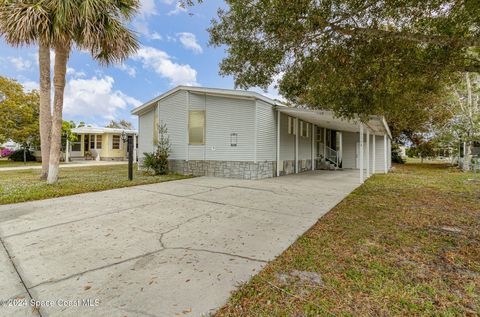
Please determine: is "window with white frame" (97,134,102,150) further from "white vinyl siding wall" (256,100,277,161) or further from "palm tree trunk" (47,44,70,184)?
"white vinyl siding wall" (256,100,277,161)

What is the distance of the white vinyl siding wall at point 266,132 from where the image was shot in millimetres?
10445

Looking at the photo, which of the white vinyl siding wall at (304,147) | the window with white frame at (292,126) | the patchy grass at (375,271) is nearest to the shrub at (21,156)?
the window with white frame at (292,126)

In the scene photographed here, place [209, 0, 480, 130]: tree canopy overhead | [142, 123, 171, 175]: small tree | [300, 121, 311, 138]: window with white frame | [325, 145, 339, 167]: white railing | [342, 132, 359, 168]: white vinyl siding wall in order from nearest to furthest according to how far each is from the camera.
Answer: [209, 0, 480, 130]: tree canopy overhead → [142, 123, 171, 175]: small tree → [300, 121, 311, 138]: window with white frame → [342, 132, 359, 168]: white vinyl siding wall → [325, 145, 339, 167]: white railing

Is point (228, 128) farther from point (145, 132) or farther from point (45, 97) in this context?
point (45, 97)

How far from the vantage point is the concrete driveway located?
2.28 metres

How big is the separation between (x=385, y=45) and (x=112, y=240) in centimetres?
623

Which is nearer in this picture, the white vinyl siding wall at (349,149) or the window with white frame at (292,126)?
the window with white frame at (292,126)

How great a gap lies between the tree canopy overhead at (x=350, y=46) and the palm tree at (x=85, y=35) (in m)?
4.73

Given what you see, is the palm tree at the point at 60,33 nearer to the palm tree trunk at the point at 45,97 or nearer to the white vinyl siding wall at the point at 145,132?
the palm tree trunk at the point at 45,97

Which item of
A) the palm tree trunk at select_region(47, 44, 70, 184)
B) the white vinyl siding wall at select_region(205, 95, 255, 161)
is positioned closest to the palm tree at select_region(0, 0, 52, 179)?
the palm tree trunk at select_region(47, 44, 70, 184)

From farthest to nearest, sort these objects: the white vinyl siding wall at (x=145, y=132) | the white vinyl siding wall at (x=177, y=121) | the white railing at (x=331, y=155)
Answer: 1. the white railing at (x=331, y=155)
2. the white vinyl siding wall at (x=145, y=132)
3. the white vinyl siding wall at (x=177, y=121)

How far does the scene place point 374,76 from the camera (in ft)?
19.1

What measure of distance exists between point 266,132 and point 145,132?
7513 mm

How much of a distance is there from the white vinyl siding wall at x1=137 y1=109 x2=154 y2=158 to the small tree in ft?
6.49
